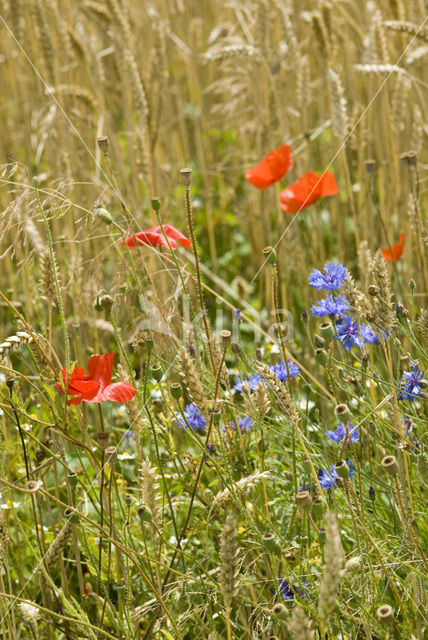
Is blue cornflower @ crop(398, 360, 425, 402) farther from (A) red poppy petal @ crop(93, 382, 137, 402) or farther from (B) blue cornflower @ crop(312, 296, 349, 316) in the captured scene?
(A) red poppy petal @ crop(93, 382, 137, 402)

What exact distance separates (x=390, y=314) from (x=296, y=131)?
6.04 feet

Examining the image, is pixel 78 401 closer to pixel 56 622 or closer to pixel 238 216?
pixel 56 622

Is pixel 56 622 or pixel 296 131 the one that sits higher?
pixel 296 131

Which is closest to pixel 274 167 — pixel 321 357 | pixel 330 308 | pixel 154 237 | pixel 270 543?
pixel 154 237

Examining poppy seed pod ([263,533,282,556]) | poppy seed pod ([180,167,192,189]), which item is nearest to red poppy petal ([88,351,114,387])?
poppy seed pod ([180,167,192,189])

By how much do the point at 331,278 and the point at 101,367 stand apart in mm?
341

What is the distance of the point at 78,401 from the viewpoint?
105 centimetres

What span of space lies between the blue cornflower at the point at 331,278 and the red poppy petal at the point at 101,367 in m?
0.30

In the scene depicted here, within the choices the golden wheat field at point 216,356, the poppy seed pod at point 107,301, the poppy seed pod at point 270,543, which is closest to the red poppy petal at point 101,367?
the golden wheat field at point 216,356

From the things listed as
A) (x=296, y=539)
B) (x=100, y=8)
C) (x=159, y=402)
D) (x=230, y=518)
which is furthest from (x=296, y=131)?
(x=230, y=518)

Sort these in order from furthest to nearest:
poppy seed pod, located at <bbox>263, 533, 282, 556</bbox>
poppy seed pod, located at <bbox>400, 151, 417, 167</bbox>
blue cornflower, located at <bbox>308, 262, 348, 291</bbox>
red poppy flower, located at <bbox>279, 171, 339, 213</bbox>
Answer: red poppy flower, located at <bbox>279, 171, 339, 213</bbox>, poppy seed pod, located at <bbox>400, 151, 417, 167</bbox>, blue cornflower, located at <bbox>308, 262, 348, 291</bbox>, poppy seed pod, located at <bbox>263, 533, 282, 556</bbox>

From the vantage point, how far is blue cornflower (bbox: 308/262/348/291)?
109 cm

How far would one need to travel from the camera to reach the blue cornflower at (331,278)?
109 cm

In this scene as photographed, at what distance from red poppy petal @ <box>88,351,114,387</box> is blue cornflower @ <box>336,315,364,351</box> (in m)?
0.35
